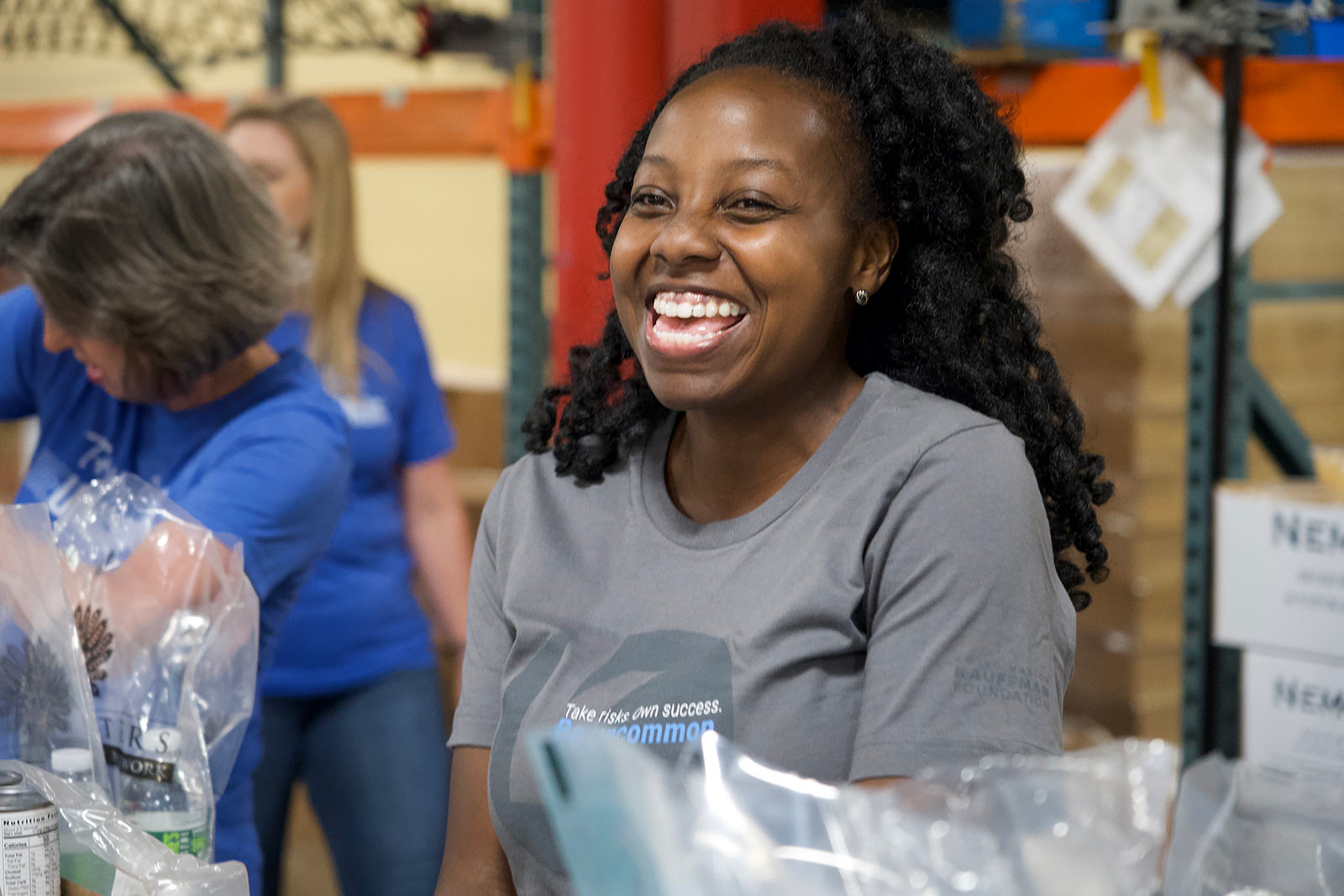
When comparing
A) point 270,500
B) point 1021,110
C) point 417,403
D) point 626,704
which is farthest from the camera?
point 417,403

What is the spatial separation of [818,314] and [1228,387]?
1348 millimetres

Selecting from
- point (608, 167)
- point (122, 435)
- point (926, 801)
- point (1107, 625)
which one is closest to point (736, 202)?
point (926, 801)

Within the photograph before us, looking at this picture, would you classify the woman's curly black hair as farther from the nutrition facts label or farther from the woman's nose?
the nutrition facts label

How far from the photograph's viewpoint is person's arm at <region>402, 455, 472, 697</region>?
8.30ft

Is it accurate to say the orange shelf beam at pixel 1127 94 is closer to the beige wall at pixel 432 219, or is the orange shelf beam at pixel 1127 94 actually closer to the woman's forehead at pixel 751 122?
the woman's forehead at pixel 751 122

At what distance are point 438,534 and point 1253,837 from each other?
174 centimetres

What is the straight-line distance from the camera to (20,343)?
5.46 feet

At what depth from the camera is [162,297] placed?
149 cm

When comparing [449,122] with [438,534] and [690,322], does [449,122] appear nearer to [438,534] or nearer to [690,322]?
[438,534]

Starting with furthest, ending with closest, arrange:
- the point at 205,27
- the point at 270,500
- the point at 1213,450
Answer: the point at 205,27 < the point at 1213,450 < the point at 270,500

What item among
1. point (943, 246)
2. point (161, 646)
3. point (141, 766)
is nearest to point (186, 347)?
point (161, 646)

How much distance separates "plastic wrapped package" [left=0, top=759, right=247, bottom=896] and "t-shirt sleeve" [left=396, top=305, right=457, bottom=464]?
4.76ft

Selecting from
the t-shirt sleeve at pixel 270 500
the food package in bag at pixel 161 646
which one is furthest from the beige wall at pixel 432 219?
the food package in bag at pixel 161 646

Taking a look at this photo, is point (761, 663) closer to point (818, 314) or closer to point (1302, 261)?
point (818, 314)
